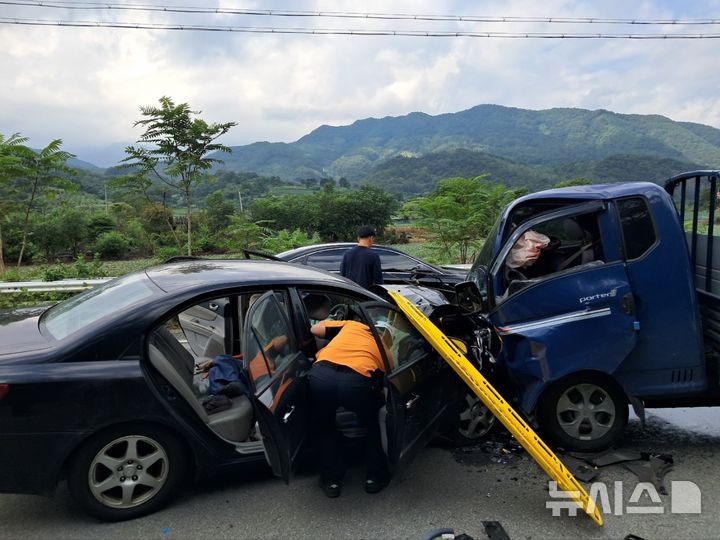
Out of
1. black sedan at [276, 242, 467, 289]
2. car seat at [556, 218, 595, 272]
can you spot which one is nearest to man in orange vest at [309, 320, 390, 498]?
car seat at [556, 218, 595, 272]

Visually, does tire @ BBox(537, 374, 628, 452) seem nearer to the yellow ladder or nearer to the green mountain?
the yellow ladder

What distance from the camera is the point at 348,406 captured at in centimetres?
325

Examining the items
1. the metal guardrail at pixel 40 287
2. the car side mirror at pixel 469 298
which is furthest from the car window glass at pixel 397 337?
the metal guardrail at pixel 40 287

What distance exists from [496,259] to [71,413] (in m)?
3.23

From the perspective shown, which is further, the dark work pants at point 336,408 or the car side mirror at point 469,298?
the car side mirror at point 469,298

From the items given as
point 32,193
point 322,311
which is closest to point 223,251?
point 32,193

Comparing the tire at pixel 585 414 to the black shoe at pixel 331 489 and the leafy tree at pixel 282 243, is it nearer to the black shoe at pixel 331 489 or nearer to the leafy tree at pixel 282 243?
the black shoe at pixel 331 489

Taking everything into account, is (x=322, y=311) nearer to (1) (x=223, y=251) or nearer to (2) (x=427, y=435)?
(2) (x=427, y=435)

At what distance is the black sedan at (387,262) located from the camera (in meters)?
7.77

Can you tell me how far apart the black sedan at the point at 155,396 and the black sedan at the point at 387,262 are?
3984 mm

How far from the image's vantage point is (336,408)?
3270 millimetres

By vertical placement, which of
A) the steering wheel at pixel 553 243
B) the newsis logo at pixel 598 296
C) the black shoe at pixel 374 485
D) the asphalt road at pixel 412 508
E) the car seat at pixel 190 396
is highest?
the steering wheel at pixel 553 243

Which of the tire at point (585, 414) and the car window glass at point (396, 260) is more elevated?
the car window glass at point (396, 260)

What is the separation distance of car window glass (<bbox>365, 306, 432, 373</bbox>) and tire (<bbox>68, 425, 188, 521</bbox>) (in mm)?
1386
